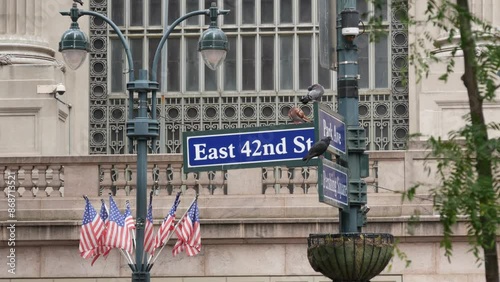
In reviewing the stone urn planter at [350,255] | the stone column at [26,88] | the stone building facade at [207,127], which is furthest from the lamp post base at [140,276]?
the stone column at [26,88]

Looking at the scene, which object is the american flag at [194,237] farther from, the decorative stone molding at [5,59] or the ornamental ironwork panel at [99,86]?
the ornamental ironwork panel at [99,86]

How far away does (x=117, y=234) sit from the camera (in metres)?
22.9

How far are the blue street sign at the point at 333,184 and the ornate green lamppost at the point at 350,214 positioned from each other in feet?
0.78

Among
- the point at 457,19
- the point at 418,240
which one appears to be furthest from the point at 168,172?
the point at 457,19

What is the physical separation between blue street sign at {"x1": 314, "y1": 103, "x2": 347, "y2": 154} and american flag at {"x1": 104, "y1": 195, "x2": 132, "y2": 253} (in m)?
7.95

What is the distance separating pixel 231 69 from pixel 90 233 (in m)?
7.12

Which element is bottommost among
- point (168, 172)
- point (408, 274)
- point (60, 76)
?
point (408, 274)

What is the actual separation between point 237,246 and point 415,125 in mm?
5641

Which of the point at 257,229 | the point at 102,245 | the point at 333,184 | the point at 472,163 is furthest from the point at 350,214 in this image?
the point at 257,229

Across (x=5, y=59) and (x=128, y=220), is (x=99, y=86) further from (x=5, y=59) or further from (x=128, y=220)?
(x=128, y=220)

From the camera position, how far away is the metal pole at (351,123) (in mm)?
15516

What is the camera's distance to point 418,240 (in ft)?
77.7

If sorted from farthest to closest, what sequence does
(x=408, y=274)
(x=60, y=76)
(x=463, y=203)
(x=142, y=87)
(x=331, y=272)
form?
1. (x=60, y=76)
2. (x=408, y=274)
3. (x=142, y=87)
4. (x=331, y=272)
5. (x=463, y=203)

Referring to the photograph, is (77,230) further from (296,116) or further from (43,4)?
(43,4)
